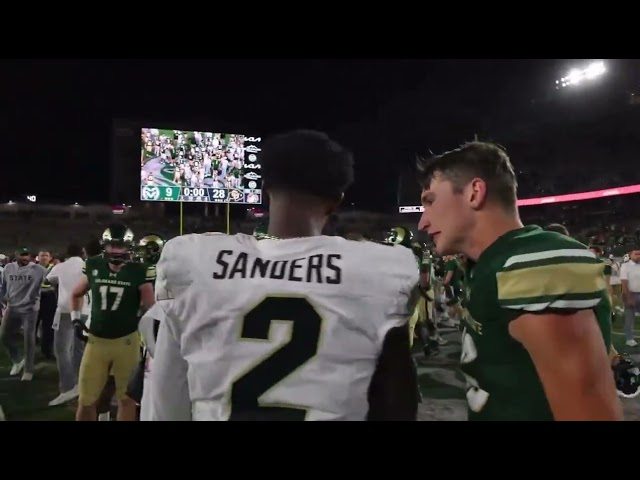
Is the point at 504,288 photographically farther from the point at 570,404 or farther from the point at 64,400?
the point at 64,400

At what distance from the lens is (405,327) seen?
4.75 ft

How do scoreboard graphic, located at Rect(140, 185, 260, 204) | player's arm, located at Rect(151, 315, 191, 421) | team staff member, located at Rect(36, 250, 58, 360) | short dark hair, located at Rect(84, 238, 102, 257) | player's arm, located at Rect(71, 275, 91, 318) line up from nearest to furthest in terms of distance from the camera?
player's arm, located at Rect(151, 315, 191, 421) < player's arm, located at Rect(71, 275, 91, 318) < short dark hair, located at Rect(84, 238, 102, 257) < team staff member, located at Rect(36, 250, 58, 360) < scoreboard graphic, located at Rect(140, 185, 260, 204)

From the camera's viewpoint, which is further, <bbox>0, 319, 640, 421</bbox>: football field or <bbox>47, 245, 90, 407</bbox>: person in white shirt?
<bbox>47, 245, 90, 407</bbox>: person in white shirt

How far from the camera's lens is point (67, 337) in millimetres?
6766

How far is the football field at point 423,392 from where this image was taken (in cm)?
569

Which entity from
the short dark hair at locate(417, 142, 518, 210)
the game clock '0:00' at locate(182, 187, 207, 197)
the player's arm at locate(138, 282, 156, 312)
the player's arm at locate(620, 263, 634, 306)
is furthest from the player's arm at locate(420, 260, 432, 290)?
the game clock '0:00' at locate(182, 187, 207, 197)

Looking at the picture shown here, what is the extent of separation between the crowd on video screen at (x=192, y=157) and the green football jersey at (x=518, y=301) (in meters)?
21.3

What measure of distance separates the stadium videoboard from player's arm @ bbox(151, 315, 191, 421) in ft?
65.5

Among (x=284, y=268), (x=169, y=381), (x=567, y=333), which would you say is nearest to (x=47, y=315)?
(x=169, y=381)

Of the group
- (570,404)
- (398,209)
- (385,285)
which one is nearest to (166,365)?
(385,285)

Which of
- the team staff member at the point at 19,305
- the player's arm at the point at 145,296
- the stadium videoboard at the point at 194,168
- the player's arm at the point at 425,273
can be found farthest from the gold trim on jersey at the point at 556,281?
the stadium videoboard at the point at 194,168

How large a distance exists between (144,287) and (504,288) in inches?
163

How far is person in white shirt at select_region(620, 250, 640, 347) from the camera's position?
31.5 feet

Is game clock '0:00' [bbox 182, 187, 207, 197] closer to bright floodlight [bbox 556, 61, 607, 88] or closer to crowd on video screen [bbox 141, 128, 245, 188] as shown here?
crowd on video screen [bbox 141, 128, 245, 188]
